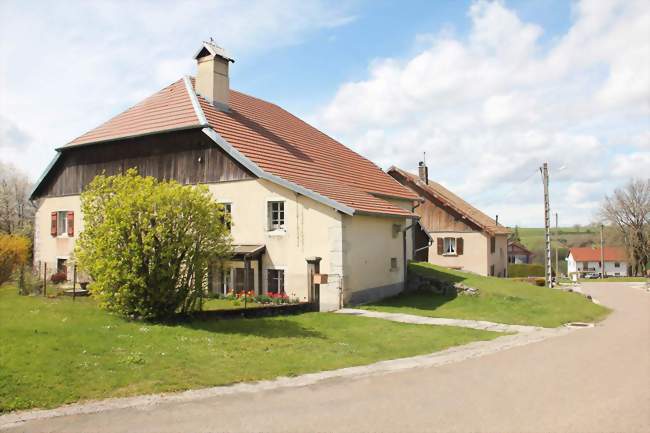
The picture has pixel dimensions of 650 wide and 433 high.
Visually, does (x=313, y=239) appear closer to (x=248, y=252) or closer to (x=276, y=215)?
(x=276, y=215)

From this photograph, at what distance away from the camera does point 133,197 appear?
13000 millimetres

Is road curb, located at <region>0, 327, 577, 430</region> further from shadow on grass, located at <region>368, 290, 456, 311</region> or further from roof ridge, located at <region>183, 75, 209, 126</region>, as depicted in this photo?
roof ridge, located at <region>183, 75, 209, 126</region>

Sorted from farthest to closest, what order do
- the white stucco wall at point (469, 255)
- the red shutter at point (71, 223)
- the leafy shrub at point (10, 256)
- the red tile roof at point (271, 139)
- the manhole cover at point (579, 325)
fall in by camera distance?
1. the white stucco wall at point (469, 255)
2. the red shutter at point (71, 223)
3. the leafy shrub at point (10, 256)
4. the red tile roof at point (271, 139)
5. the manhole cover at point (579, 325)

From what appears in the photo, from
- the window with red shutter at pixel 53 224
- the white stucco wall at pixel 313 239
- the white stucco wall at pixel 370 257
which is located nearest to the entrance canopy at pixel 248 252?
the white stucco wall at pixel 313 239

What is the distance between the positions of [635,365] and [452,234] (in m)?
25.7

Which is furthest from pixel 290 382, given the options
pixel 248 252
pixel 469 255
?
pixel 469 255

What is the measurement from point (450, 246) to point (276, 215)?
780 inches

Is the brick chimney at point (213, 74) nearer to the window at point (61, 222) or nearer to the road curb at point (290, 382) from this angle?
the window at point (61, 222)

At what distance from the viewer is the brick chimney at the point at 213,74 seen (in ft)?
74.7

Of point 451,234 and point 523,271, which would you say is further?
point 523,271

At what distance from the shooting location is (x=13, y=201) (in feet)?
151

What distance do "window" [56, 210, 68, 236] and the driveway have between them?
811 inches

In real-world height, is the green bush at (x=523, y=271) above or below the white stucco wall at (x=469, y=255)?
below

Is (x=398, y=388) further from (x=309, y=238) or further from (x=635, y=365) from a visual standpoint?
(x=309, y=238)
